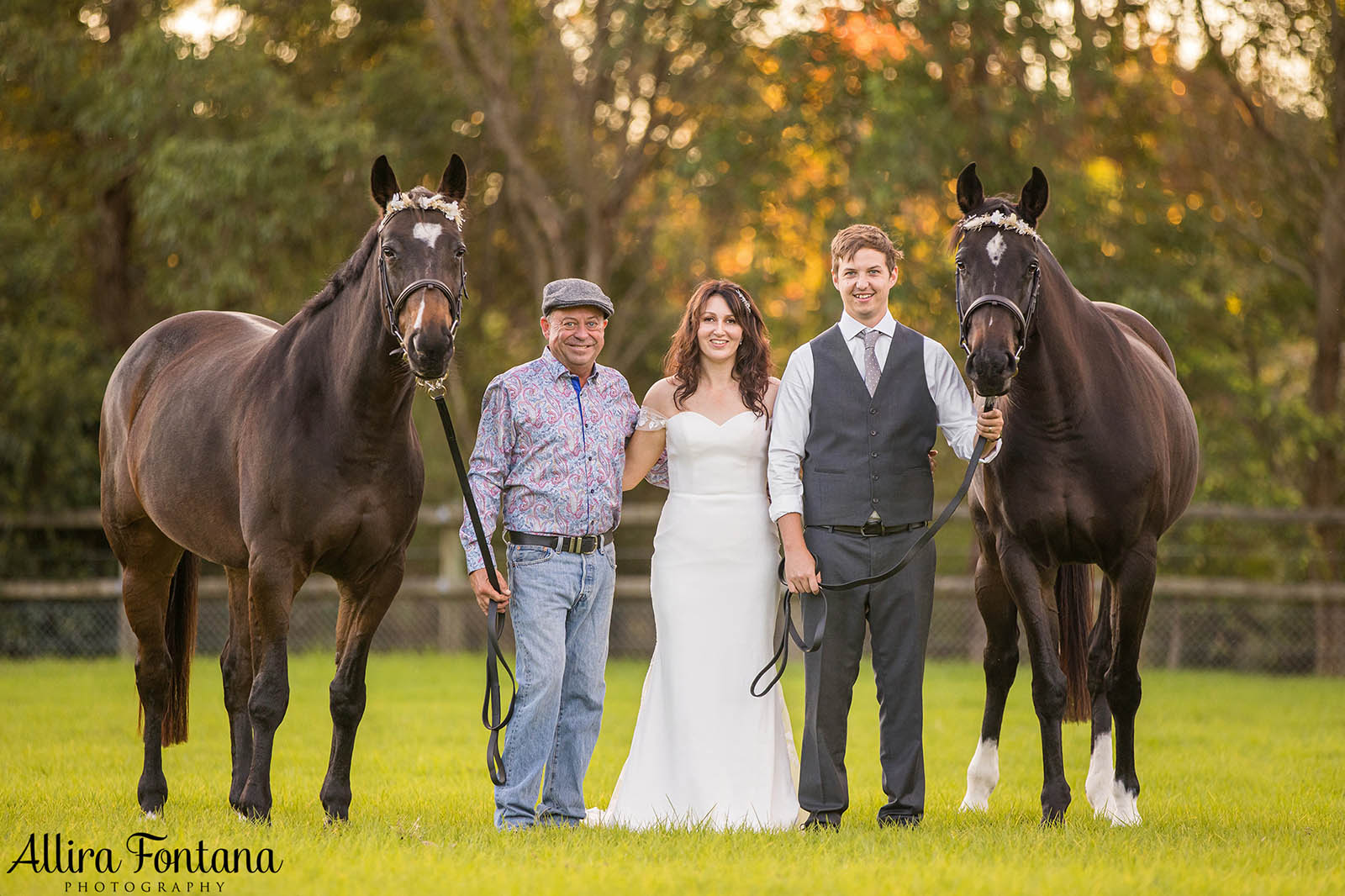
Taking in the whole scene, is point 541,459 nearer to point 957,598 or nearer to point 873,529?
point 873,529

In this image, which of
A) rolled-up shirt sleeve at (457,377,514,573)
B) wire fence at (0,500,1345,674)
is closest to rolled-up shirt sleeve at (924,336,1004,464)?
rolled-up shirt sleeve at (457,377,514,573)

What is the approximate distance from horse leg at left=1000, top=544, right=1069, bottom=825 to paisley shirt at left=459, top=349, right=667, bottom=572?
5.30 feet

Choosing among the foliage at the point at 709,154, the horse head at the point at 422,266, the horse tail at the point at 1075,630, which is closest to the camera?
the horse head at the point at 422,266

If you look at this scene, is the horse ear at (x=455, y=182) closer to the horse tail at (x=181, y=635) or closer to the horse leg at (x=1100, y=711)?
the horse tail at (x=181, y=635)

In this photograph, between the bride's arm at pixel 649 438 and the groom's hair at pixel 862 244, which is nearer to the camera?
the groom's hair at pixel 862 244

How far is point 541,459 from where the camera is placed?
4617 millimetres

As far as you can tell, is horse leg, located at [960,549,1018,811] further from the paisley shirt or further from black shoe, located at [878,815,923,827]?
the paisley shirt

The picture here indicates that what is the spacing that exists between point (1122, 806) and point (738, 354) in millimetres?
2266

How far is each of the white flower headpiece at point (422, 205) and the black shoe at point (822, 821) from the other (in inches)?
96.2

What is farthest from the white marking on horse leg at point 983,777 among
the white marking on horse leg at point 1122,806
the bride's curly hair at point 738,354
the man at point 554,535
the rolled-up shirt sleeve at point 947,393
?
the bride's curly hair at point 738,354

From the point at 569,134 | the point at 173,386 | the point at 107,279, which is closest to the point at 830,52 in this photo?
the point at 569,134

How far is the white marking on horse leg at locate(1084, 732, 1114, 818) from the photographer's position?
5.04 m

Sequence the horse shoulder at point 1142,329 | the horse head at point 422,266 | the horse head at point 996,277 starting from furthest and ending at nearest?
the horse shoulder at point 1142,329 < the horse head at point 996,277 < the horse head at point 422,266

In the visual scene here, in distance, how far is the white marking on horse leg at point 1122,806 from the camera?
4848 millimetres
